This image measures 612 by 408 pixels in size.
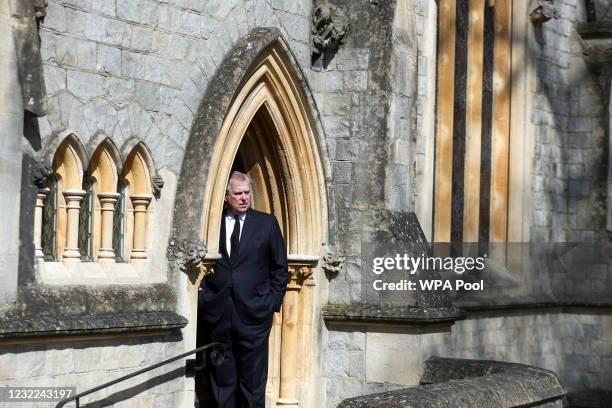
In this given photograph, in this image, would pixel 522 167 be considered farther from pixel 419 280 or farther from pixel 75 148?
pixel 75 148

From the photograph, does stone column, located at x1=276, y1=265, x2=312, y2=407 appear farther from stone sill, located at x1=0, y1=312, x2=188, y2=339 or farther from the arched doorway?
stone sill, located at x1=0, y1=312, x2=188, y2=339

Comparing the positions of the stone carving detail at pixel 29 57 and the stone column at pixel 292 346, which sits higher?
the stone carving detail at pixel 29 57

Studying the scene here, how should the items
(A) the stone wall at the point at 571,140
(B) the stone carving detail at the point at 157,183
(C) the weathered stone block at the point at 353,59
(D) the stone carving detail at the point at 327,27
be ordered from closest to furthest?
(B) the stone carving detail at the point at 157,183 < (D) the stone carving detail at the point at 327,27 < (C) the weathered stone block at the point at 353,59 < (A) the stone wall at the point at 571,140

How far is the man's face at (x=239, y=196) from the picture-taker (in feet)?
31.3

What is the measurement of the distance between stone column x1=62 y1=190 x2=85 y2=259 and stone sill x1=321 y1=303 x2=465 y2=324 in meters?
2.86

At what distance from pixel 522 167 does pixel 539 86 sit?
37.6 inches

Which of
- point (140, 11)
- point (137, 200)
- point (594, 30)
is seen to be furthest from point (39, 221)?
point (594, 30)

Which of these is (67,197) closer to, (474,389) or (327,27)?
(474,389)

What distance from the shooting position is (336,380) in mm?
10969

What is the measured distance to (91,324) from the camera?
329 inches

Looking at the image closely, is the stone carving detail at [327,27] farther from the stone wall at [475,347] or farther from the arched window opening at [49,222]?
the arched window opening at [49,222]

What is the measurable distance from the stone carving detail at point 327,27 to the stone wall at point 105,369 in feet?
9.24

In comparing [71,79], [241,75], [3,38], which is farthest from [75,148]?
[241,75]

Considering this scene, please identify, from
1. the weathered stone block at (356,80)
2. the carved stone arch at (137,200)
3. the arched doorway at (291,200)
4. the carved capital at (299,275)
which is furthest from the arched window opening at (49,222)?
the weathered stone block at (356,80)
